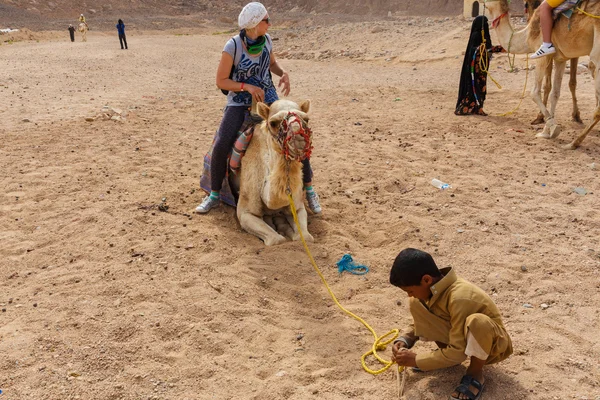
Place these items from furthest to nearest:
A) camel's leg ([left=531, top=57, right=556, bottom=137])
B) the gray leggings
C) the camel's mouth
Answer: camel's leg ([left=531, top=57, right=556, bottom=137]), the gray leggings, the camel's mouth

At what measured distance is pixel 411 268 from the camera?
3.15 meters

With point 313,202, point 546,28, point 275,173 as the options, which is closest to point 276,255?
point 275,173

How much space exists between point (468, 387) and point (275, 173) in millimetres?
2627

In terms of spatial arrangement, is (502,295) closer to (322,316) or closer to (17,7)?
(322,316)

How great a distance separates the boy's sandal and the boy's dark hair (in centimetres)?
68

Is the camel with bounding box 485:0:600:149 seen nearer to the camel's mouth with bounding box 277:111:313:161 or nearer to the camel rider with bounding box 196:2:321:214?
the camel rider with bounding box 196:2:321:214

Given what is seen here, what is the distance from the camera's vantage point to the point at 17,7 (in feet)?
143

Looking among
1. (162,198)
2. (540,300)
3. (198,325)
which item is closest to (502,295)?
(540,300)

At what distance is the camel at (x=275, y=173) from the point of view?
4.76 meters

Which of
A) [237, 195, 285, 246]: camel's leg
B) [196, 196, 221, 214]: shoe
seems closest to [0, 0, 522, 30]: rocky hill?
[196, 196, 221, 214]: shoe

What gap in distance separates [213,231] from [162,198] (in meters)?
1.11

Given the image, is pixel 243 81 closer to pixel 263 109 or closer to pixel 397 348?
pixel 263 109

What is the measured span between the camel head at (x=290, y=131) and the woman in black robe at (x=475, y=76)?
5.92 meters

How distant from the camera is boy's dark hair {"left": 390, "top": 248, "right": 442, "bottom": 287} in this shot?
10.3 feet
